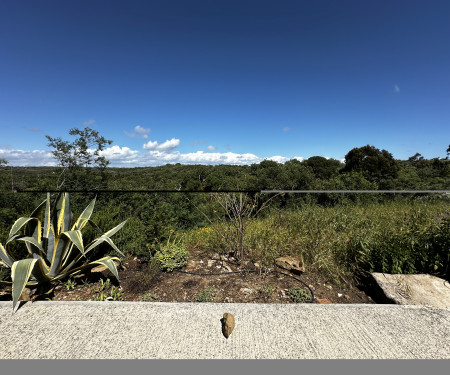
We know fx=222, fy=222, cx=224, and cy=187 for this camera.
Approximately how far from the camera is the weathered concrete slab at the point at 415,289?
2.08 m

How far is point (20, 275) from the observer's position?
1851mm

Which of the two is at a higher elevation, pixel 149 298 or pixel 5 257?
pixel 5 257

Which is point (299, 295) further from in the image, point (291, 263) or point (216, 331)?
point (216, 331)

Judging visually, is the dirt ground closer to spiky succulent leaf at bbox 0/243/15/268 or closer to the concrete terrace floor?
the concrete terrace floor

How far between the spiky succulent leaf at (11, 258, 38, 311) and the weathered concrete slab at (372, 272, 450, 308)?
3.23 meters

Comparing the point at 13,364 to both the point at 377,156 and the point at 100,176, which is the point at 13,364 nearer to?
the point at 100,176

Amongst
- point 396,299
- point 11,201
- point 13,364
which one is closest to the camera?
point 13,364

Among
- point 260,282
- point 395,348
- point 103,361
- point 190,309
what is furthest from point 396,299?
point 103,361

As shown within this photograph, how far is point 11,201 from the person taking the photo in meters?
4.29

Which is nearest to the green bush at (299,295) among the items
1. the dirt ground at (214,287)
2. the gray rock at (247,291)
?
the dirt ground at (214,287)

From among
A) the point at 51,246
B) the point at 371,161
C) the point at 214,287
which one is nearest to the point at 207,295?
the point at 214,287

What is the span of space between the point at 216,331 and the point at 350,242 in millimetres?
2309

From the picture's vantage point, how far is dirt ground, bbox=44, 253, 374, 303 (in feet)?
7.26

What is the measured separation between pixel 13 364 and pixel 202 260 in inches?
76.8
